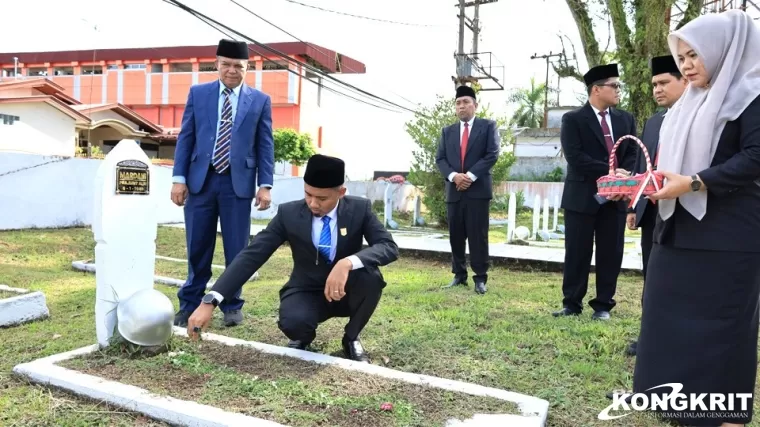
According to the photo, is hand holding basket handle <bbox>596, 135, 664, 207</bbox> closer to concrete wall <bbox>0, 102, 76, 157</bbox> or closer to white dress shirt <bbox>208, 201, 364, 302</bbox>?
white dress shirt <bbox>208, 201, 364, 302</bbox>

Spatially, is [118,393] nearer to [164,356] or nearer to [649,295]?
[164,356]

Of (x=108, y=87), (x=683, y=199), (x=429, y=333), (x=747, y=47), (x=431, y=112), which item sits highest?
(x=108, y=87)

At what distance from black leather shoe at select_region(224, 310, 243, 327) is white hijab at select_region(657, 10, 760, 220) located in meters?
2.89

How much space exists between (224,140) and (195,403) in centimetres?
212

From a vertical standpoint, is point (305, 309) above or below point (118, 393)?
A: above

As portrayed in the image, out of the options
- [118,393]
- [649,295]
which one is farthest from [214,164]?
[649,295]

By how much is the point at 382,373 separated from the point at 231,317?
1.62 m

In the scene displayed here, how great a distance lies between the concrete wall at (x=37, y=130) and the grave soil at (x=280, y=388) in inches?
678

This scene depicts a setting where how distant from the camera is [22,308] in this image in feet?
13.2

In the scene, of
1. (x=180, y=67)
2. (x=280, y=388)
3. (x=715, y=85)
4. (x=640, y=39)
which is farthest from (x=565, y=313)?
(x=180, y=67)

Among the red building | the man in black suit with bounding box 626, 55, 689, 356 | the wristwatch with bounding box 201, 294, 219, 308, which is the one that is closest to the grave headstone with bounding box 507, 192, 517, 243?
the man in black suit with bounding box 626, 55, 689, 356

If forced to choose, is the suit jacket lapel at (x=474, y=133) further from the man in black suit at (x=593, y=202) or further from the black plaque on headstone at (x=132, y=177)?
the black plaque on headstone at (x=132, y=177)

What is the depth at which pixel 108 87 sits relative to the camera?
30.6 metres

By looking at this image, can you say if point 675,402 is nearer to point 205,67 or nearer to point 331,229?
point 331,229
